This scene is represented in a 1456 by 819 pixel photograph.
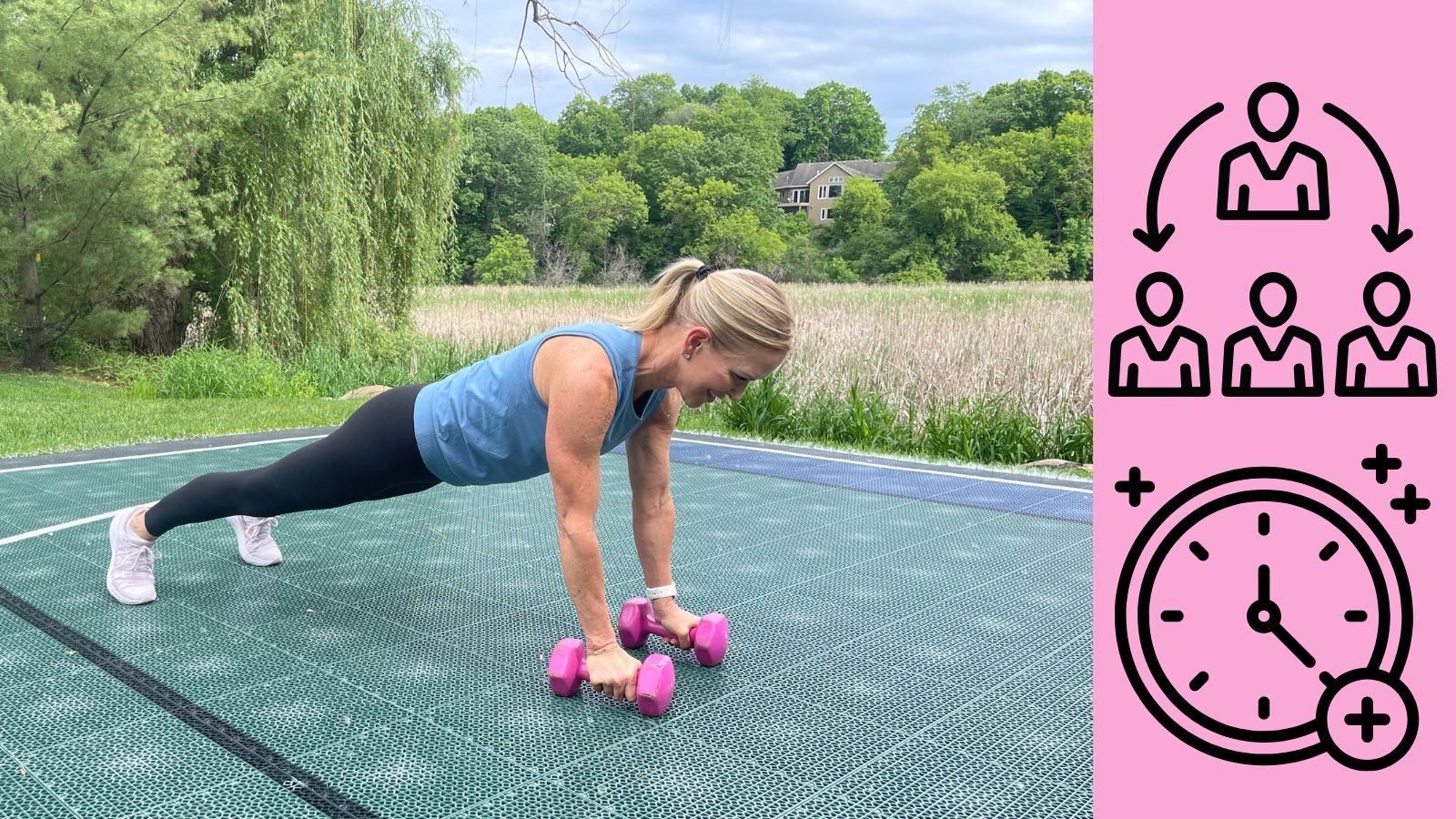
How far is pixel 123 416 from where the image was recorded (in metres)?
6.62

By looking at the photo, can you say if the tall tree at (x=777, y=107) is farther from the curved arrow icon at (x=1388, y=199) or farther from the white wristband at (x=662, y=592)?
the curved arrow icon at (x=1388, y=199)

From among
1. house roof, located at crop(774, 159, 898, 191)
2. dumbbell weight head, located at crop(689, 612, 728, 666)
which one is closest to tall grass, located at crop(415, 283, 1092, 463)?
dumbbell weight head, located at crop(689, 612, 728, 666)

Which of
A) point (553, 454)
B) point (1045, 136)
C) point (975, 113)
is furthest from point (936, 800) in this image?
point (975, 113)

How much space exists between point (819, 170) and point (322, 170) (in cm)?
5975

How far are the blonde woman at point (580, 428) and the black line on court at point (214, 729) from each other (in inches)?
13.1

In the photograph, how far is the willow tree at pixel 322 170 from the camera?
371 inches

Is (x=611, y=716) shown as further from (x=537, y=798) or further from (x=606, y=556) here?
(x=606, y=556)

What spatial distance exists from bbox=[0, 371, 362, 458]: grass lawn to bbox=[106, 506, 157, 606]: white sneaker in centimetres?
292

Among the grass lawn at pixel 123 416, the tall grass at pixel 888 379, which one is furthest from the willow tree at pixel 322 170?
the grass lawn at pixel 123 416

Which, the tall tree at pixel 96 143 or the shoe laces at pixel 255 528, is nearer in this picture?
the shoe laces at pixel 255 528

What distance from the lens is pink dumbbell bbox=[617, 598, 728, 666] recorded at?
2217 millimetres

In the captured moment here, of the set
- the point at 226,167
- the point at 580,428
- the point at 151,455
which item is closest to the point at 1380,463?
the point at 580,428

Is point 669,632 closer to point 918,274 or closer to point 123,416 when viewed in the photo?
point 123,416

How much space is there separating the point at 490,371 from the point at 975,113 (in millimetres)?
57134
